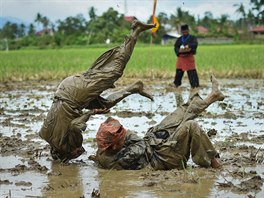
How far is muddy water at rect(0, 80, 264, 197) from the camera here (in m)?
4.61

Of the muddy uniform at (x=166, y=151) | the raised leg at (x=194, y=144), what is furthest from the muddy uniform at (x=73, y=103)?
the raised leg at (x=194, y=144)

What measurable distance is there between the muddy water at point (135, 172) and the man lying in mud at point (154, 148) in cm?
10

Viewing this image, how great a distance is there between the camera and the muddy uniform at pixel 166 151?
5.21 metres

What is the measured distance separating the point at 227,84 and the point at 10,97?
5.87 meters

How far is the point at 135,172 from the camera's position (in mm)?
5285

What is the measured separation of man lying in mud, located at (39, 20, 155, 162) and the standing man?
750cm

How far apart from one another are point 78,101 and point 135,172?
3.31ft

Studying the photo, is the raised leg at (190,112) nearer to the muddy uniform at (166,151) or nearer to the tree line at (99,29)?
the muddy uniform at (166,151)

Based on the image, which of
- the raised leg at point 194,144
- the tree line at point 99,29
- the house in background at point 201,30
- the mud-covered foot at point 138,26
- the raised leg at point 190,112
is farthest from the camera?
the house in background at point 201,30

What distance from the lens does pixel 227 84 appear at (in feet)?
A: 48.8

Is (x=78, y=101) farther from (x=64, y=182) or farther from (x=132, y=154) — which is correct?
(x=64, y=182)

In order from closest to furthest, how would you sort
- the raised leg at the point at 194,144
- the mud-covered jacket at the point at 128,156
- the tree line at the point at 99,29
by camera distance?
1. the raised leg at the point at 194,144
2. the mud-covered jacket at the point at 128,156
3. the tree line at the point at 99,29

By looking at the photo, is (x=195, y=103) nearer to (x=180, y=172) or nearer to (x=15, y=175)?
(x=180, y=172)

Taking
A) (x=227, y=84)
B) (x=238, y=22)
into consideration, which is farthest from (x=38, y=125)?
(x=238, y=22)
